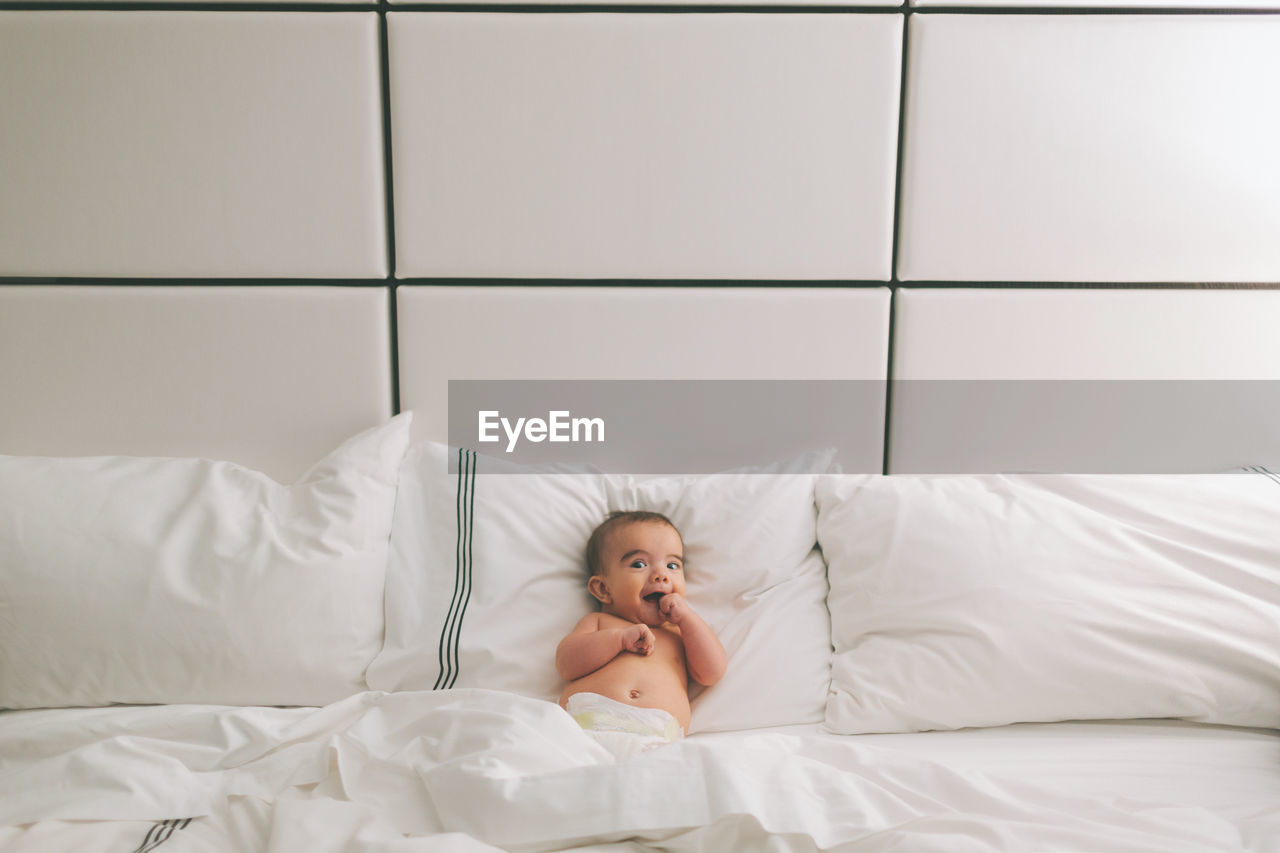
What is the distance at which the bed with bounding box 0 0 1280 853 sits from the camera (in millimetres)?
1195

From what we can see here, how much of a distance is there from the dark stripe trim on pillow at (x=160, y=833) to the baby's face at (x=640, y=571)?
0.63 meters

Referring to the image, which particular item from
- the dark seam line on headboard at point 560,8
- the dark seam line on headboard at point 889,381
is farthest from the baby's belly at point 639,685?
the dark seam line on headboard at point 560,8

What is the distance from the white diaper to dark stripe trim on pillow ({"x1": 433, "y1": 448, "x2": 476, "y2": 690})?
7.8 inches

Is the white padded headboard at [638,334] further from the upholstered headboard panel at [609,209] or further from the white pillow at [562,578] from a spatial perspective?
the white pillow at [562,578]

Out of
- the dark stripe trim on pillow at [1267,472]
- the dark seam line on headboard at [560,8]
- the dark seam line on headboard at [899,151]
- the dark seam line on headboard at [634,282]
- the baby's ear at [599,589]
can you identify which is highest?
the dark seam line on headboard at [560,8]

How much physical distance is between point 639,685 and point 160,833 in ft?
2.02

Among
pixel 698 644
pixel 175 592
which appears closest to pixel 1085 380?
pixel 698 644

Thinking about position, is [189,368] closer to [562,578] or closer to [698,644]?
[562,578]

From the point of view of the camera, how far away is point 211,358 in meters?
1.47

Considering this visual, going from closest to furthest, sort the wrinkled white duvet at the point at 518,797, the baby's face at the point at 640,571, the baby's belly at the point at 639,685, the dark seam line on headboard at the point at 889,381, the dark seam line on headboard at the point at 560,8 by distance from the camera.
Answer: the wrinkled white duvet at the point at 518,797 < the baby's belly at the point at 639,685 < the baby's face at the point at 640,571 < the dark seam line on headboard at the point at 560,8 < the dark seam line on headboard at the point at 889,381

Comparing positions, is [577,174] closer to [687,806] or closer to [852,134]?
[852,134]

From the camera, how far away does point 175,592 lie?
1.19 metres

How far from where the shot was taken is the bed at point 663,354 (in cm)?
120

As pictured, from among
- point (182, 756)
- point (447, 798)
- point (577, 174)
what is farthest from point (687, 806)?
point (577, 174)
